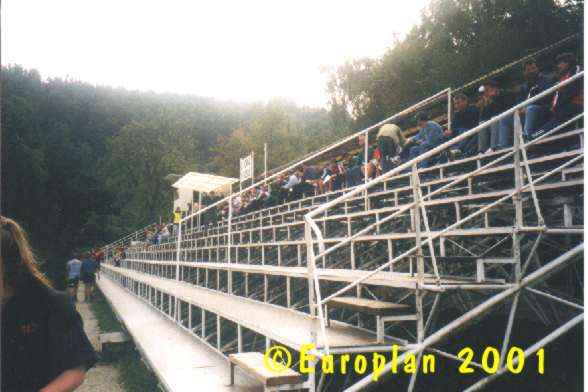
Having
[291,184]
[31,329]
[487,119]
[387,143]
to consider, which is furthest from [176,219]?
[31,329]

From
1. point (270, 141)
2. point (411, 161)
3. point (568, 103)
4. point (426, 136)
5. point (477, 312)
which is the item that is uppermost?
point (270, 141)

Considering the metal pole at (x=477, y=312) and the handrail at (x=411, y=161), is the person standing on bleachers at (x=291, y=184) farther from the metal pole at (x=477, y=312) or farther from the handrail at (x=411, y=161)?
the metal pole at (x=477, y=312)

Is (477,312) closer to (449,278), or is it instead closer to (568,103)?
(449,278)

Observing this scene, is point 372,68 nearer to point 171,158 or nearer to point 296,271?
point 171,158

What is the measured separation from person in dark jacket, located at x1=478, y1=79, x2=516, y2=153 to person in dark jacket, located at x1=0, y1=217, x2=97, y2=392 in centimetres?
445

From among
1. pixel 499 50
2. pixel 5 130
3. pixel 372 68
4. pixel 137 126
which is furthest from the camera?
pixel 137 126

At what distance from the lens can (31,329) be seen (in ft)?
5.33

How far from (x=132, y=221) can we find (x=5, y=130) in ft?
63.1

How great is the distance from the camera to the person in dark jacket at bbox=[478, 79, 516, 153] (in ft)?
16.4

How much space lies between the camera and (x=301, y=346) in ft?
9.82

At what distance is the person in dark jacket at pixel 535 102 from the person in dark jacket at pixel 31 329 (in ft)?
14.8

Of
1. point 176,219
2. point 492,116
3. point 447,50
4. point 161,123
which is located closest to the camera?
point 492,116

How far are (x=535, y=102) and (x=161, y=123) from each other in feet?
133

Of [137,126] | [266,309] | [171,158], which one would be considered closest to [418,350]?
[266,309]
